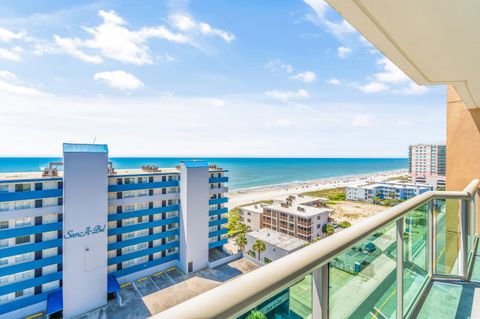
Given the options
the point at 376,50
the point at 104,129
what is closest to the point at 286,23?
the point at 376,50

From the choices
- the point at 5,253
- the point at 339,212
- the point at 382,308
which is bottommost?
the point at 339,212

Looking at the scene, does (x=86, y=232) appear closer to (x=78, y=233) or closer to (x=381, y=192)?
(x=78, y=233)

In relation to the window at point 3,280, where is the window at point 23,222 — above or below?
above

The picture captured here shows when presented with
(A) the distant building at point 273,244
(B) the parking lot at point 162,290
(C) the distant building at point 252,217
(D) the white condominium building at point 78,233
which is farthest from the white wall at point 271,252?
(C) the distant building at point 252,217

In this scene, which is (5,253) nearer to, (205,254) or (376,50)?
(205,254)

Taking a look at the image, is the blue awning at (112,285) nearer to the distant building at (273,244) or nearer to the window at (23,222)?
the window at (23,222)

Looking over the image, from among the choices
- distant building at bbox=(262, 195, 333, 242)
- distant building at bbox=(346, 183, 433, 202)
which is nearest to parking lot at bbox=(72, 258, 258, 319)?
distant building at bbox=(262, 195, 333, 242)
